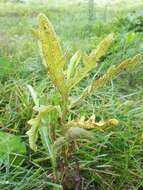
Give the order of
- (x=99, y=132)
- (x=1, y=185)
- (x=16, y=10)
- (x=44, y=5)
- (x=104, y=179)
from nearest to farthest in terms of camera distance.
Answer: (x=1, y=185), (x=104, y=179), (x=99, y=132), (x=16, y=10), (x=44, y=5)

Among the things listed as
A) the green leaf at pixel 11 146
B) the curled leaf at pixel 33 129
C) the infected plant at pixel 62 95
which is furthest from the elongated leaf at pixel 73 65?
the green leaf at pixel 11 146

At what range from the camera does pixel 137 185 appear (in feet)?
6.66

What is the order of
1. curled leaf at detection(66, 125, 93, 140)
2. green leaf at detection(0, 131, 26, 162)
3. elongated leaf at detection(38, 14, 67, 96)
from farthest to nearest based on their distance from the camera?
green leaf at detection(0, 131, 26, 162)
curled leaf at detection(66, 125, 93, 140)
elongated leaf at detection(38, 14, 67, 96)

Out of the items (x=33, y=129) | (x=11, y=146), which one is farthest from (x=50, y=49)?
(x=11, y=146)

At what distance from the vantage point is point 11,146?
1.99m

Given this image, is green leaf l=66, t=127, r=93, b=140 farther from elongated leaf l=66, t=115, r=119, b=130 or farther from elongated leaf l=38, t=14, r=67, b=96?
elongated leaf l=38, t=14, r=67, b=96

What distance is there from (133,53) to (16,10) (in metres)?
3.85

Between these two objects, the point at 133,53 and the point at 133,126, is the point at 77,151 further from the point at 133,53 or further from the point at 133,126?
the point at 133,53

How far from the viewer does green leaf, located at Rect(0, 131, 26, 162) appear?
6.36ft

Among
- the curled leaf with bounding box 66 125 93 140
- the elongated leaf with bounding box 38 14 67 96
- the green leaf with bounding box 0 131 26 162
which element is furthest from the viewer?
the green leaf with bounding box 0 131 26 162

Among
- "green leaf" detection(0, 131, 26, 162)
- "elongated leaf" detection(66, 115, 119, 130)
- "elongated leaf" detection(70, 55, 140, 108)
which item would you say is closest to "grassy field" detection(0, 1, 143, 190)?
"green leaf" detection(0, 131, 26, 162)

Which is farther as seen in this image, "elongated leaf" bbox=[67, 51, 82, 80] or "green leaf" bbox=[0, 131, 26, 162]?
"green leaf" bbox=[0, 131, 26, 162]

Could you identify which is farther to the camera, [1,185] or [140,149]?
[140,149]

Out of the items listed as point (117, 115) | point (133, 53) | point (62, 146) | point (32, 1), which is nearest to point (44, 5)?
point (32, 1)
